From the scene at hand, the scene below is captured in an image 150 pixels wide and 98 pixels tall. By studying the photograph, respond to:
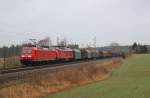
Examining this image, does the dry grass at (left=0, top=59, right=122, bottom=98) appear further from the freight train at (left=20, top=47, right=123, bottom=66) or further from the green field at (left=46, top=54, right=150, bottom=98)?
the freight train at (left=20, top=47, right=123, bottom=66)

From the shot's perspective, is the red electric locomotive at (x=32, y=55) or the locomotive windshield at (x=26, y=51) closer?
the red electric locomotive at (x=32, y=55)

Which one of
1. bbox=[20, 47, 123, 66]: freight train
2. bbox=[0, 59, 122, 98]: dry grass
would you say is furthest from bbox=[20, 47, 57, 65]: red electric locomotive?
bbox=[0, 59, 122, 98]: dry grass

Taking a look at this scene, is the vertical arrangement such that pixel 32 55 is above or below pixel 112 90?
above

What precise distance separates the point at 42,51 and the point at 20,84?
26723 mm

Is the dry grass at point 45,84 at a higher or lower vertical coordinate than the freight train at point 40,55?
lower

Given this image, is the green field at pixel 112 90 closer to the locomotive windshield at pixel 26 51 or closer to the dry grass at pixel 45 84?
the dry grass at pixel 45 84

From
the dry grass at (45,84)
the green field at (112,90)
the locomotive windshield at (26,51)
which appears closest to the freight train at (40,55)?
the locomotive windshield at (26,51)

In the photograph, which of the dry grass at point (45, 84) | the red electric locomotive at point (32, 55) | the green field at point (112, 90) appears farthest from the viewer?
the red electric locomotive at point (32, 55)

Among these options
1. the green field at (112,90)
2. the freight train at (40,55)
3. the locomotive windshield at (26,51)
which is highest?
the locomotive windshield at (26,51)

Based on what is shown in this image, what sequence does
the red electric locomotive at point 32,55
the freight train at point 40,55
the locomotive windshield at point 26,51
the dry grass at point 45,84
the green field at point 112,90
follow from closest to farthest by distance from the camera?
the dry grass at point 45,84 < the green field at point 112,90 < the red electric locomotive at point 32,55 < the freight train at point 40,55 < the locomotive windshield at point 26,51

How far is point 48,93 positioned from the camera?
2684 cm

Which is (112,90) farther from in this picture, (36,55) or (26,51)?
(26,51)

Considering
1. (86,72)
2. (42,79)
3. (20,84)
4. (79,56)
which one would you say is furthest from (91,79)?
(79,56)

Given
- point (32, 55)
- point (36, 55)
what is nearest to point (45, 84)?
point (32, 55)
